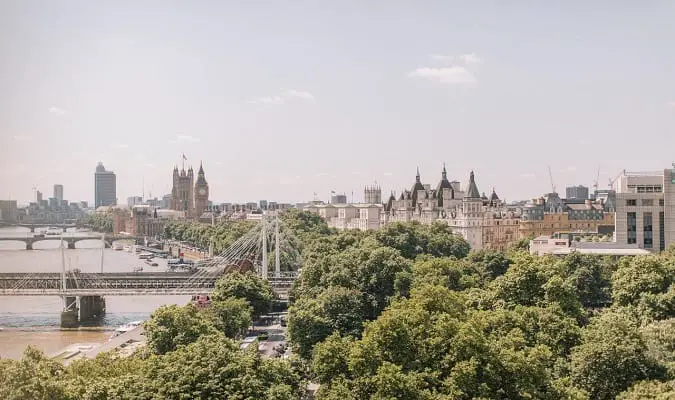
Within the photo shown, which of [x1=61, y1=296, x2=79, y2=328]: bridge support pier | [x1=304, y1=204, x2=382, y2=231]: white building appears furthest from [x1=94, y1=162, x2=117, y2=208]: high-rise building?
[x1=61, y1=296, x2=79, y2=328]: bridge support pier

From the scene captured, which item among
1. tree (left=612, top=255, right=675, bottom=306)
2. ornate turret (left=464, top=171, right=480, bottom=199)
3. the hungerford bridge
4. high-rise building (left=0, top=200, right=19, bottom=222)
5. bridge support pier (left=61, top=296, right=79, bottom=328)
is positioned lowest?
bridge support pier (left=61, top=296, right=79, bottom=328)

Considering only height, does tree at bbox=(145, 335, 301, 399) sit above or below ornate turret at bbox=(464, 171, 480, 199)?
below

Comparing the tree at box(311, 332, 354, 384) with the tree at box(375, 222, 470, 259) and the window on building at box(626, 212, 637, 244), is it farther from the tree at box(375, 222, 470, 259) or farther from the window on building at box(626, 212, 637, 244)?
the tree at box(375, 222, 470, 259)

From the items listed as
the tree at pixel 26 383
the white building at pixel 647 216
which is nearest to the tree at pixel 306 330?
the tree at pixel 26 383

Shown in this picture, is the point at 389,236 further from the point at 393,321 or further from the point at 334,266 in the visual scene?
the point at 393,321

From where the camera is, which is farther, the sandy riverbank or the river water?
the river water

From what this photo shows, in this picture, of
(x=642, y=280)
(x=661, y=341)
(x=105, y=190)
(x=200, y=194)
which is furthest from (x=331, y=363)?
(x=105, y=190)

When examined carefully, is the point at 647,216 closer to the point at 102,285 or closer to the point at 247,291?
the point at 247,291
